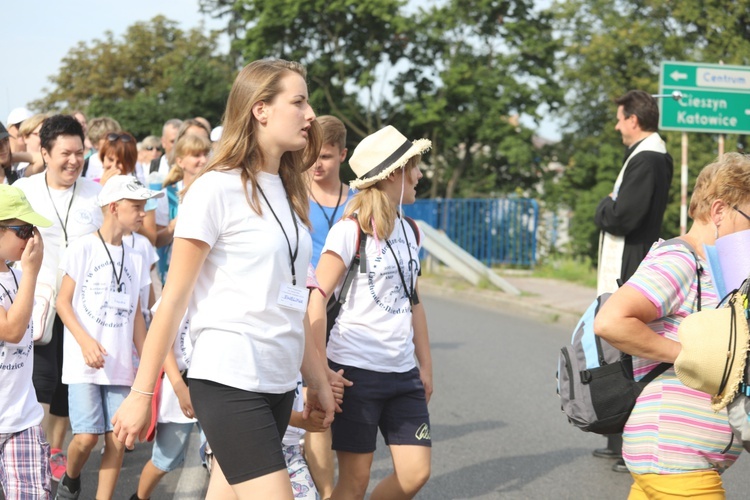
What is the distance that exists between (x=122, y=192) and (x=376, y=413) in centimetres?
199

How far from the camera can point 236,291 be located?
3152 mm

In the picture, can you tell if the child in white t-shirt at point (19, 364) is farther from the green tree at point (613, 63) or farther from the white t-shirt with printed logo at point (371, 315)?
the green tree at point (613, 63)

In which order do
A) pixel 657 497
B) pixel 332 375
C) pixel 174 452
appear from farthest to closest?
pixel 174 452 < pixel 332 375 < pixel 657 497

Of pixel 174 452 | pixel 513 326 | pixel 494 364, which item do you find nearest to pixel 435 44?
pixel 513 326

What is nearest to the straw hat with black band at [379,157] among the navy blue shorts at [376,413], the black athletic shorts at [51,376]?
the navy blue shorts at [376,413]

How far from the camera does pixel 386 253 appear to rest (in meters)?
4.43

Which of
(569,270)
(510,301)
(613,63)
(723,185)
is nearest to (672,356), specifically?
(723,185)

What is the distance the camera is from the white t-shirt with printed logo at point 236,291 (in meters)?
3.13

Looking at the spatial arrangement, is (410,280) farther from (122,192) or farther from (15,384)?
(122,192)

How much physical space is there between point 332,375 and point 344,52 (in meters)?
30.3

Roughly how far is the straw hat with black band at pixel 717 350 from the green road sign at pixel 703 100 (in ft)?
39.7

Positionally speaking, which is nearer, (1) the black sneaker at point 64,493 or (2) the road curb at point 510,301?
(1) the black sneaker at point 64,493

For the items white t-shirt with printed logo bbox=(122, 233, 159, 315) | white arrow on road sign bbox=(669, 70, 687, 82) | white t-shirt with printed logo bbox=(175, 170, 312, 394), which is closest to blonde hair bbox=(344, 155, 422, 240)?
white t-shirt with printed logo bbox=(175, 170, 312, 394)

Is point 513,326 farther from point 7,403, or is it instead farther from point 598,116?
point 598,116
